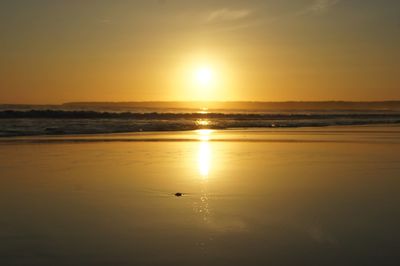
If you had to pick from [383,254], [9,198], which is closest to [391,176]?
[383,254]

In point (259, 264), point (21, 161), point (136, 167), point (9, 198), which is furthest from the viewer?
point (21, 161)

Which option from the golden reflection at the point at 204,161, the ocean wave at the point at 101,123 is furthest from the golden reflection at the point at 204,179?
the ocean wave at the point at 101,123

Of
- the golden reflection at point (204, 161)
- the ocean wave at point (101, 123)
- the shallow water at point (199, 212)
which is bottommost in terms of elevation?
the shallow water at point (199, 212)

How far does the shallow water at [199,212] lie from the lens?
5.70m

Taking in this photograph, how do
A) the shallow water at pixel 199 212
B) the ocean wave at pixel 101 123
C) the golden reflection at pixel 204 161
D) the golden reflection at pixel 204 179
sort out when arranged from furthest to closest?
the ocean wave at pixel 101 123, the golden reflection at pixel 204 161, the golden reflection at pixel 204 179, the shallow water at pixel 199 212

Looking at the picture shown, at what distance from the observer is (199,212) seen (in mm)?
7719

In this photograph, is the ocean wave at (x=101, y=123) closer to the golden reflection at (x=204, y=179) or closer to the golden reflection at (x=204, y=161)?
the golden reflection at (x=204, y=161)

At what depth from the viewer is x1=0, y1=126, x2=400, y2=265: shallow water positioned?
18.7 ft

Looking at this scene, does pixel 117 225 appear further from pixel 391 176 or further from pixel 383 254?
pixel 391 176

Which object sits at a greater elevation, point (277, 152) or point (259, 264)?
point (277, 152)

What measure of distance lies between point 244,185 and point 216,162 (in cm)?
408

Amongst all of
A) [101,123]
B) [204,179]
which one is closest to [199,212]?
[204,179]

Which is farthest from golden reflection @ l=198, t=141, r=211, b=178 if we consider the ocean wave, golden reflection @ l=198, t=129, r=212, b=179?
the ocean wave

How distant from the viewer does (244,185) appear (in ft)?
33.1
